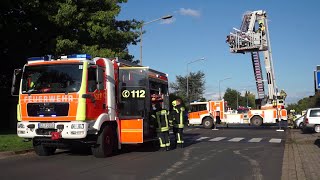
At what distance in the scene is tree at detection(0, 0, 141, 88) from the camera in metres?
24.2

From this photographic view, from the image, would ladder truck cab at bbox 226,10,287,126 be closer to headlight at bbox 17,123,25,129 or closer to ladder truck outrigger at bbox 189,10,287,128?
ladder truck outrigger at bbox 189,10,287,128

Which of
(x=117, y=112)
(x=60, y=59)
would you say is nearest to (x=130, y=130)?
(x=117, y=112)

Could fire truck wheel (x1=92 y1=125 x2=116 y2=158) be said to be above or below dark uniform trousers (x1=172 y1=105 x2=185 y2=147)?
below

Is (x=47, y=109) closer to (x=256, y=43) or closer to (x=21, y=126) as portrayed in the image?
(x=21, y=126)

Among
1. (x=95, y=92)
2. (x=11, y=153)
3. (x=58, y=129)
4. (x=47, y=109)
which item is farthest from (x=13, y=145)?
(x=95, y=92)

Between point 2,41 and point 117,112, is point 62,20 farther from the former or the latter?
point 117,112

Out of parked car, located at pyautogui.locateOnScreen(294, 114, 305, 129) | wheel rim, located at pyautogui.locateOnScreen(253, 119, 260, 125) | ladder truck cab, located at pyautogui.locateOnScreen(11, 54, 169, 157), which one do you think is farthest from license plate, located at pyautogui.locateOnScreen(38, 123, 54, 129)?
wheel rim, located at pyautogui.locateOnScreen(253, 119, 260, 125)

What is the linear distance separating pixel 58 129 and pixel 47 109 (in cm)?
68

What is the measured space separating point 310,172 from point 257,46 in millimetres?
24948

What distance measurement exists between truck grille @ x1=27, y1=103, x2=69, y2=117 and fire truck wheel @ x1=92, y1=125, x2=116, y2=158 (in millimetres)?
1358

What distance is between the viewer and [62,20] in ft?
80.6

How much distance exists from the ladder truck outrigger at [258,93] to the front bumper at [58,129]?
23.8 m

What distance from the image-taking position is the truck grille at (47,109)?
1311 cm

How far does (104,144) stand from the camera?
13852 millimetres
